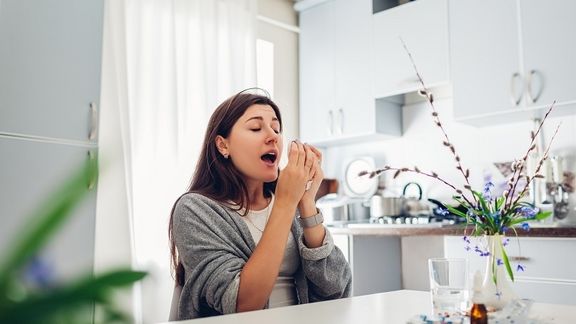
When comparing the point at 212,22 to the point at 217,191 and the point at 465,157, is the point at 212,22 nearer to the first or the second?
the point at 465,157

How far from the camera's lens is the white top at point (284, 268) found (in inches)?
55.8

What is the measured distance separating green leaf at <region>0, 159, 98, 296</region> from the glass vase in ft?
3.00

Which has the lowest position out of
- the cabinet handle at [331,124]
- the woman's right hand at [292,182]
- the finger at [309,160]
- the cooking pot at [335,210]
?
the cooking pot at [335,210]

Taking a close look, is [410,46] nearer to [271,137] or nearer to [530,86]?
[530,86]

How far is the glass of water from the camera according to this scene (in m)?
0.95

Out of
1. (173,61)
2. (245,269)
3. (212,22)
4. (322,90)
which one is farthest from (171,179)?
(245,269)

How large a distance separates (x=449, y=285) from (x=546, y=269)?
4.75ft

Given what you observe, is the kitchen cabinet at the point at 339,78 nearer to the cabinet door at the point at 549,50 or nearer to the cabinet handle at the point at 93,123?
the cabinet door at the point at 549,50

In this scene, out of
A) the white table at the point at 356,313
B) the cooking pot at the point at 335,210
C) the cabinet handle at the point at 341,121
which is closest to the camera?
the white table at the point at 356,313

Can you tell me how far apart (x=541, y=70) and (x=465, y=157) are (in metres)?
0.71

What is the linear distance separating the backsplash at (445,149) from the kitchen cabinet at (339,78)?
126 mm

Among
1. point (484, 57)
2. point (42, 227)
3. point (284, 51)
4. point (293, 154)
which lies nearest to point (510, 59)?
point (484, 57)

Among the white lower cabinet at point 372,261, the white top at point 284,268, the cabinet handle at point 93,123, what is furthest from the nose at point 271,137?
the white lower cabinet at point 372,261

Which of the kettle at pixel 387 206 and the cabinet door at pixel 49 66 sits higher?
the cabinet door at pixel 49 66
